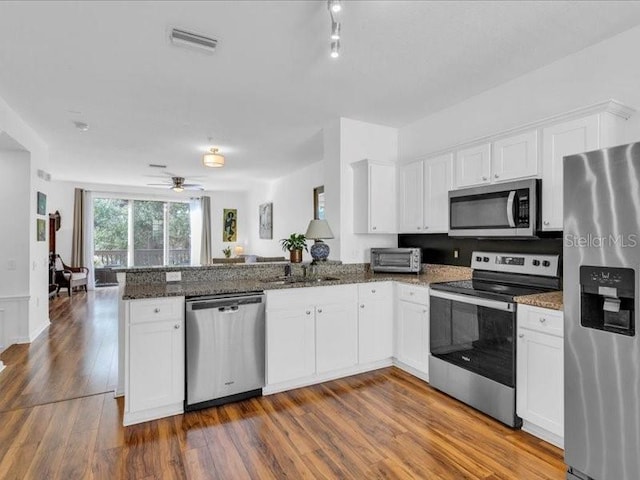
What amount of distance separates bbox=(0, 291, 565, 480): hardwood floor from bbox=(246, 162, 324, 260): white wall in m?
3.73

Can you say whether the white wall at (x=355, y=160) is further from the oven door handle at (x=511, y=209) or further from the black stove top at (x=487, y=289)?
the oven door handle at (x=511, y=209)

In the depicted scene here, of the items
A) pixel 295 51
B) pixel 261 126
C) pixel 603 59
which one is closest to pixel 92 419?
pixel 295 51

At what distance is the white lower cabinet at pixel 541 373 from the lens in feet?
7.07

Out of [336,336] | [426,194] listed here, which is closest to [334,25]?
[426,194]

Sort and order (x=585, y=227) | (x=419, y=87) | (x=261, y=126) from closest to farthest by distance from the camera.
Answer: (x=585, y=227) → (x=419, y=87) → (x=261, y=126)

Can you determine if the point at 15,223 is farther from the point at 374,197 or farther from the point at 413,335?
the point at 413,335

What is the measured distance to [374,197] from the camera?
12.8 ft

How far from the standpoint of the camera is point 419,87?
323 centimetres

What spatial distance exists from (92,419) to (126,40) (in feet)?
8.88

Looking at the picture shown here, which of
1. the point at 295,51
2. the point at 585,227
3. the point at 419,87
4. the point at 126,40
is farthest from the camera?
the point at 419,87

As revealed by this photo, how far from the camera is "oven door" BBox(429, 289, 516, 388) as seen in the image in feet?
8.00

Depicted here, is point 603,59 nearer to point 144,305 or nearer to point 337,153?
point 337,153

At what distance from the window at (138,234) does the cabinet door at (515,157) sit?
8.66 meters

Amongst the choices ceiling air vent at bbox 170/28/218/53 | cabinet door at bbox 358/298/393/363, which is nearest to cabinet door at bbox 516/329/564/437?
cabinet door at bbox 358/298/393/363
